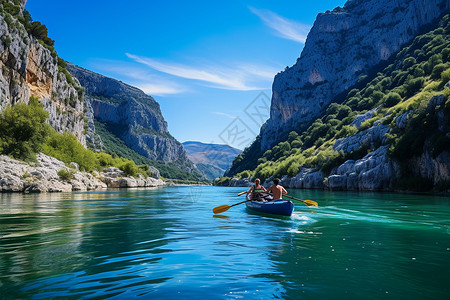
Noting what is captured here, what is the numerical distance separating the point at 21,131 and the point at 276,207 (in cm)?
4048

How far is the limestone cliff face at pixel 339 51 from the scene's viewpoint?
382 ft

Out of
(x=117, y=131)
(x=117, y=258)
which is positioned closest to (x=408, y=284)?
(x=117, y=258)

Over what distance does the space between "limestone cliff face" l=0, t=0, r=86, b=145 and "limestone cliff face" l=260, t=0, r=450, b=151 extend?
98.6m

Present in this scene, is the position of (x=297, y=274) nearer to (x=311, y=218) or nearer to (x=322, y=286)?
(x=322, y=286)

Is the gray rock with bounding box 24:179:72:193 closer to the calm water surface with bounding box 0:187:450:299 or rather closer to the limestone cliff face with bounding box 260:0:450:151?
the calm water surface with bounding box 0:187:450:299

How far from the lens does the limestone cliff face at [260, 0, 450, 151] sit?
116312 millimetres

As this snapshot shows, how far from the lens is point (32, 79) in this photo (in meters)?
57.1

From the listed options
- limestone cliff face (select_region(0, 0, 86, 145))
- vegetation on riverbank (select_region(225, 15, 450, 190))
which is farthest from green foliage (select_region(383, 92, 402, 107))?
limestone cliff face (select_region(0, 0, 86, 145))

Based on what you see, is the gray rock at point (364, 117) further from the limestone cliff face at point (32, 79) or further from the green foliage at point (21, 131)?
the limestone cliff face at point (32, 79)

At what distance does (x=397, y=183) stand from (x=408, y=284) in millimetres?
41418

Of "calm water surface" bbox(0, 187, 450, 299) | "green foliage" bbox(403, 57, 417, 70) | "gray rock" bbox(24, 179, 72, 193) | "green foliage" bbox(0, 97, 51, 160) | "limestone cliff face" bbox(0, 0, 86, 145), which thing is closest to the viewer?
"calm water surface" bbox(0, 187, 450, 299)

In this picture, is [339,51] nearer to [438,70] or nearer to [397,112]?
[438,70]

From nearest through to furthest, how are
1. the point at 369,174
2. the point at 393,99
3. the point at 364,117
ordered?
the point at 369,174 → the point at 393,99 → the point at 364,117

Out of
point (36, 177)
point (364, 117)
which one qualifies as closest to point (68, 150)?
point (36, 177)
